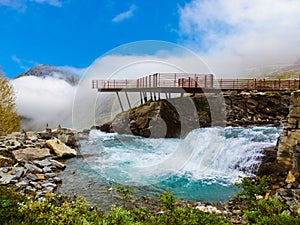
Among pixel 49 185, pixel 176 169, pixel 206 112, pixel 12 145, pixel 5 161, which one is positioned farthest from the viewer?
pixel 206 112

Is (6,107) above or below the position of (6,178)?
above

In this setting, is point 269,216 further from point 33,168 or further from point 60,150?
point 60,150

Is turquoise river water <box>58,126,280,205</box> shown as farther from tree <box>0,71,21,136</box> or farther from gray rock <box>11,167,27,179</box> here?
tree <box>0,71,21,136</box>

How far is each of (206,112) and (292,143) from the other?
1371 cm

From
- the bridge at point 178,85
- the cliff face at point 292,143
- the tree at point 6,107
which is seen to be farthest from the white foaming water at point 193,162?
the tree at point 6,107

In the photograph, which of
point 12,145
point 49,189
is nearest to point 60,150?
point 12,145

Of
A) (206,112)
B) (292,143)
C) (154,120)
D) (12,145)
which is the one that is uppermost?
(206,112)

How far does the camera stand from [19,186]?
26.0ft

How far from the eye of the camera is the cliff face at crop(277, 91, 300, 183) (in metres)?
7.86

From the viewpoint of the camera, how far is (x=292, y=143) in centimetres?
823

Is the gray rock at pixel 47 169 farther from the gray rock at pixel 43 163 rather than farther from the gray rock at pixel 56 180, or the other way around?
the gray rock at pixel 56 180

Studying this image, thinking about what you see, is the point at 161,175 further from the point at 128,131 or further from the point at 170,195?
the point at 128,131

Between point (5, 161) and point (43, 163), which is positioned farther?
point (43, 163)

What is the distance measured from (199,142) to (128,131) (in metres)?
10.9
